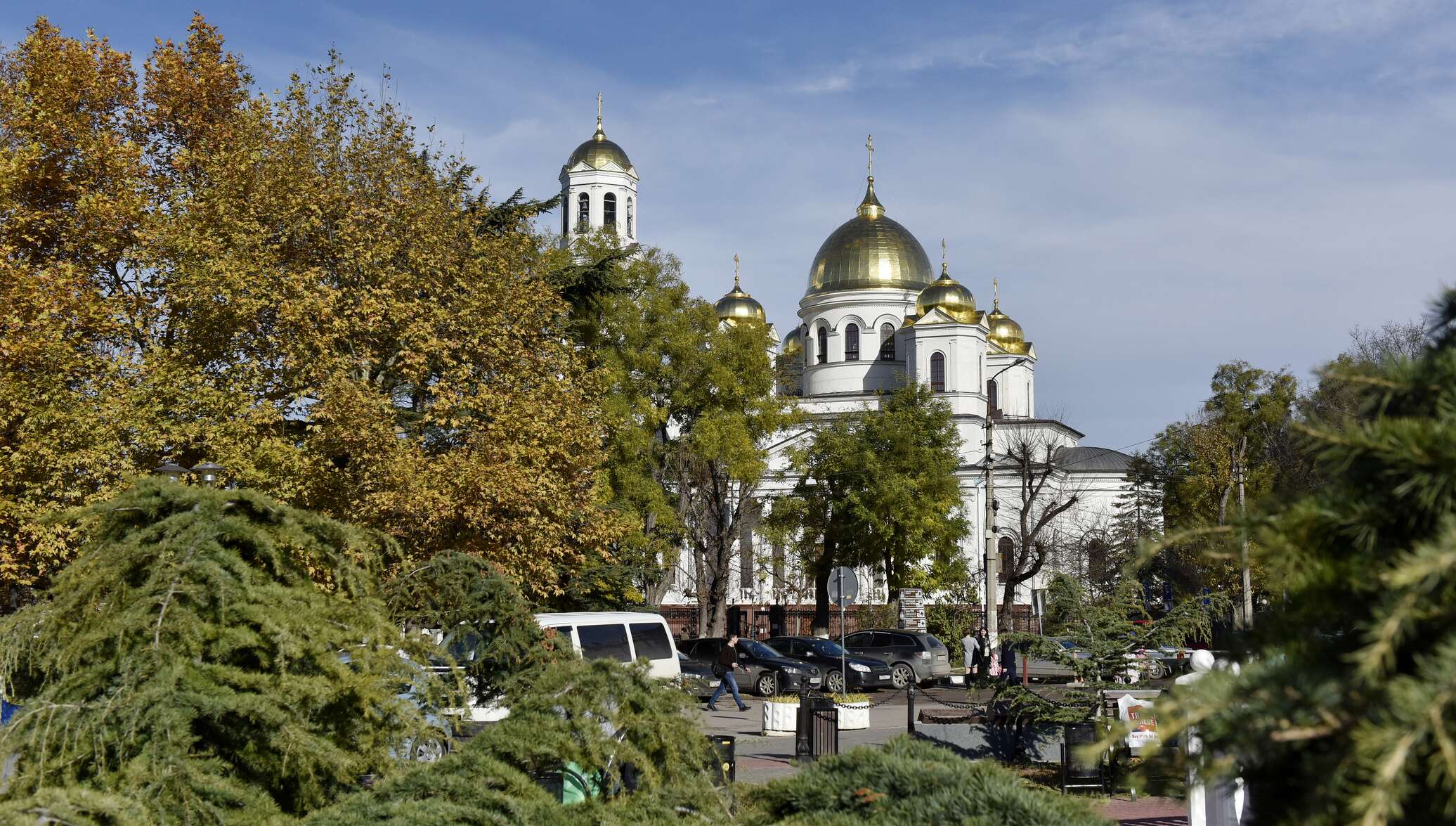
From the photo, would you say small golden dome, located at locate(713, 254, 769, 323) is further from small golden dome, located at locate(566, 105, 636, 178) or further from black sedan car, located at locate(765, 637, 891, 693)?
black sedan car, located at locate(765, 637, 891, 693)

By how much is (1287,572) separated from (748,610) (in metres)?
46.3

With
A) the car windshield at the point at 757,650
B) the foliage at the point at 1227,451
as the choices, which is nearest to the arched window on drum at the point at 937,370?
the foliage at the point at 1227,451

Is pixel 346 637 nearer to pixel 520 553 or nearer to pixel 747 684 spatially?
pixel 520 553

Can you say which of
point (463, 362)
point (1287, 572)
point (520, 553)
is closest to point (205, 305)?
point (463, 362)

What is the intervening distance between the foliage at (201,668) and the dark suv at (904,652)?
26497 mm

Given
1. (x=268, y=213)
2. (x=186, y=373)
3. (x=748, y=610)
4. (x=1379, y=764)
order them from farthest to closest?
(x=748, y=610) → (x=268, y=213) → (x=186, y=373) → (x=1379, y=764)

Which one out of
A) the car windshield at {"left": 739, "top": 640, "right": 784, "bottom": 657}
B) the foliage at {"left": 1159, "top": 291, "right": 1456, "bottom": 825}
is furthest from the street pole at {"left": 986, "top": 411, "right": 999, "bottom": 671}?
the foliage at {"left": 1159, "top": 291, "right": 1456, "bottom": 825}

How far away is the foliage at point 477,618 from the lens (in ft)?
29.5

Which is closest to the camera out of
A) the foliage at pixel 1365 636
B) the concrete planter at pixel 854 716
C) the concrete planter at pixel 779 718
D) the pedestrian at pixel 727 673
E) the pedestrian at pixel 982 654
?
the foliage at pixel 1365 636

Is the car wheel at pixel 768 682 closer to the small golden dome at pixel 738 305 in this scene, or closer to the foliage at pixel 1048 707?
the foliage at pixel 1048 707

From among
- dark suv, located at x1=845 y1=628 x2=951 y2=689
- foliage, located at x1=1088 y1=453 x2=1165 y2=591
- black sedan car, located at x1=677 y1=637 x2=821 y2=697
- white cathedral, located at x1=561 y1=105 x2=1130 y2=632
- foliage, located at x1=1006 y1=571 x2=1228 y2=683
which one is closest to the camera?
foliage, located at x1=1006 y1=571 x2=1228 y2=683

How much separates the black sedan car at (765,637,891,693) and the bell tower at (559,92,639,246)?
47.5 metres

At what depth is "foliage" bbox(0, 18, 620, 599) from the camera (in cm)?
1927

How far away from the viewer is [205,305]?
20.1 meters
